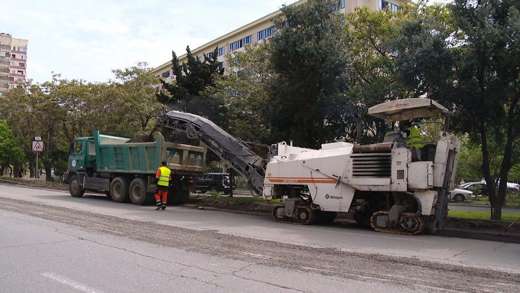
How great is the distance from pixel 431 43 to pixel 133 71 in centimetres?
2438

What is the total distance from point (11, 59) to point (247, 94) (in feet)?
404

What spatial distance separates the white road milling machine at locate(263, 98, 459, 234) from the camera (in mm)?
11766

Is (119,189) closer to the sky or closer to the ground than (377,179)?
closer to the ground

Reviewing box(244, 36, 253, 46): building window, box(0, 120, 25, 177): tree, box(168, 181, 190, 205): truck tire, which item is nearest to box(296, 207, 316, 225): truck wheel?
box(168, 181, 190, 205): truck tire

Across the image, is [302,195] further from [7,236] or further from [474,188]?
[474,188]

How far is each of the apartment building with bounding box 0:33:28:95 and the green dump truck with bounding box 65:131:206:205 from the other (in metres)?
114

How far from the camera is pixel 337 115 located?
56.9ft

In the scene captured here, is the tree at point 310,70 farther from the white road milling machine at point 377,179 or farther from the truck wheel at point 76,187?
the truck wheel at point 76,187

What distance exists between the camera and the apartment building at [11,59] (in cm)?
12550

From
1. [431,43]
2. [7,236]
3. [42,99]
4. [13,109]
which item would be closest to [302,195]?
[431,43]

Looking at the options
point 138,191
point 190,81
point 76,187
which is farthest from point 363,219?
point 190,81

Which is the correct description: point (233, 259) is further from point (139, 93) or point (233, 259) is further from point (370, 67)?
point (139, 93)

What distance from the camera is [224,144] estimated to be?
54.5 ft

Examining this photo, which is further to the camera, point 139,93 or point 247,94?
point 139,93
